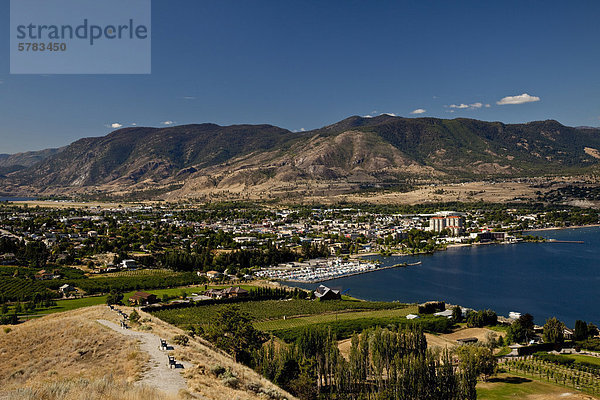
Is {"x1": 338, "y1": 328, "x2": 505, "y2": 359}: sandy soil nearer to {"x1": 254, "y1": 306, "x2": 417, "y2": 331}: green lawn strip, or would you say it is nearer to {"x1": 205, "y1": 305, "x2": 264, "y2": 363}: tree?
{"x1": 254, "y1": 306, "x2": 417, "y2": 331}: green lawn strip

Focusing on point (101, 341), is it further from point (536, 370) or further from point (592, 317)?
point (592, 317)

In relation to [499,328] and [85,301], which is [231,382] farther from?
[85,301]

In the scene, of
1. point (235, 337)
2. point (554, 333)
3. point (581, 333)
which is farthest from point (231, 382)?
point (581, 333)

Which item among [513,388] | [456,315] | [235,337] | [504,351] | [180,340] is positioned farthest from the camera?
[456,315]

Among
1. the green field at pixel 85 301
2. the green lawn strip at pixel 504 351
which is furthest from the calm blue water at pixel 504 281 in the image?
the green field at pixel 85 301

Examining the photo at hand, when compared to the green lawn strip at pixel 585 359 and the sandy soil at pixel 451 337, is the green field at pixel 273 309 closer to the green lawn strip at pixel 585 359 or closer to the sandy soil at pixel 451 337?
the sandy soil at pixel 451 337

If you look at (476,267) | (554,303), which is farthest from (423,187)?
(554,303)

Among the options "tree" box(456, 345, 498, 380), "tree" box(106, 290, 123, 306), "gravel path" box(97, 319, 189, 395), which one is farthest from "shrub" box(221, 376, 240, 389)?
"tree" box(106, 290, 123, 306)
